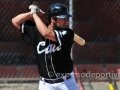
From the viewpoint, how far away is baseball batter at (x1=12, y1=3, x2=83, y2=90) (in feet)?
11.5

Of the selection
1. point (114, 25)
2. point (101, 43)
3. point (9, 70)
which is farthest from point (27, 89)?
point (114, 25)

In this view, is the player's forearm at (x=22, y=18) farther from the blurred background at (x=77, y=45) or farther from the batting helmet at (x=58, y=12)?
the blurred background at (x=77, y=45)

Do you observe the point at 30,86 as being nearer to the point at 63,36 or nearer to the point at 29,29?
the point at 29,29

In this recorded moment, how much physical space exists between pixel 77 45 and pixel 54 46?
12.0 feet

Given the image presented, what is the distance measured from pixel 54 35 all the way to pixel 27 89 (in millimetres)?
3006

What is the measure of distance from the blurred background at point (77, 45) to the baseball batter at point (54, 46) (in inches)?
114

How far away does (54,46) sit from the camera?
11.7 feet

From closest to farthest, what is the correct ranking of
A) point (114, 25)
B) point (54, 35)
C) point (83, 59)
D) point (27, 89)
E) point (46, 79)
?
1. point (54, 35)
2. point (46, 79)
3. point (27, 89)
4. point (83, 59)
5. point (114, 25)

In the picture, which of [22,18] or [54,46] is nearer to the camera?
[54,46]

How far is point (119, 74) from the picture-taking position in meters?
6.66

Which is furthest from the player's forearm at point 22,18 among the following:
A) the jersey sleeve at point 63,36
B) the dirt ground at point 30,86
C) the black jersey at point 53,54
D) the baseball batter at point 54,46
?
the dirt ground at point 30,86

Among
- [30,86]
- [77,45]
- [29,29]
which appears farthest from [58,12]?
[77,45]

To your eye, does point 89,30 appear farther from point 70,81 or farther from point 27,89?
point 70,81

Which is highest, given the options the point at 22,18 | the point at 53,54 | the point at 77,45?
the point at 22,18
